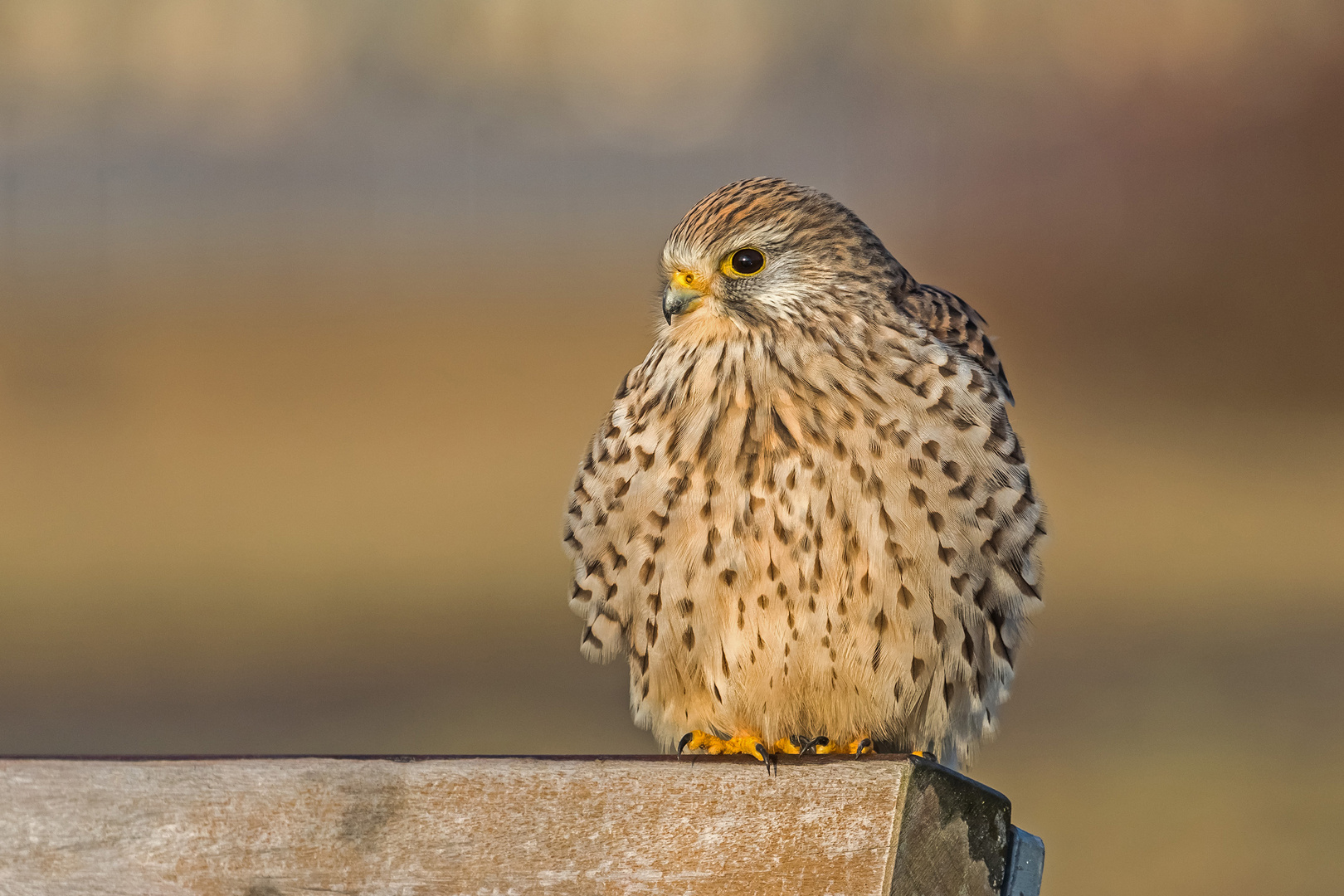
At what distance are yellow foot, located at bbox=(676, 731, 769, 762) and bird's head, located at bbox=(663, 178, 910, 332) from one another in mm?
657

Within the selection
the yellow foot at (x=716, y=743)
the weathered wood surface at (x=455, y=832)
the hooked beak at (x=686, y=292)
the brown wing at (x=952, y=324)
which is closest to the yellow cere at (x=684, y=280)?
the hooked beak at (x=686, y=292)

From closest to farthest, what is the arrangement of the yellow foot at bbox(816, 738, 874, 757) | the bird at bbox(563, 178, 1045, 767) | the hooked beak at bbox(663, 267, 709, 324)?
the bird at bbox(563, 178, 1045, 767) < the hooked beak at bbox(663, 267, 709, 324) < the yellow foot at bbox(816, 738, 874, 757)

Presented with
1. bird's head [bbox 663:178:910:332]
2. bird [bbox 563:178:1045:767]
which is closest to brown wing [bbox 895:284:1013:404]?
bird [bbox 563:178:1045:767]

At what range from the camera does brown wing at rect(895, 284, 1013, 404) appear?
2.53 meters

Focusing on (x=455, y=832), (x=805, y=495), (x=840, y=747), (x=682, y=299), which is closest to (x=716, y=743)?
(x=840, y=747)

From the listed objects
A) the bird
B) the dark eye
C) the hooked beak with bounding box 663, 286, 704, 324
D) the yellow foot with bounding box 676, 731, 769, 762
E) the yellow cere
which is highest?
the dark eye

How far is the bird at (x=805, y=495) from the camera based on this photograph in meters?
2.28

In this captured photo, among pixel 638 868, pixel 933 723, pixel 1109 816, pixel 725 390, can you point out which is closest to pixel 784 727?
pixel 933 723

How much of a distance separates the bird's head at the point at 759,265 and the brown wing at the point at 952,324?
13cm

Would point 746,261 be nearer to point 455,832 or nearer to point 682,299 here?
point 682,299

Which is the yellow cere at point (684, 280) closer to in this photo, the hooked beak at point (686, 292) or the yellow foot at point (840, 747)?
the hooked beak at point (686, 292)

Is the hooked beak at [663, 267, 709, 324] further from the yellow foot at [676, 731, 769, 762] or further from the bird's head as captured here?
the yellow foot at [676, 731, 769, 762]

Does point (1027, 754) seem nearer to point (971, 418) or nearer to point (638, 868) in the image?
point (971, 418)

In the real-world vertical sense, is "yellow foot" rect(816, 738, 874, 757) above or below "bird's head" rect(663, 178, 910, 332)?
below
